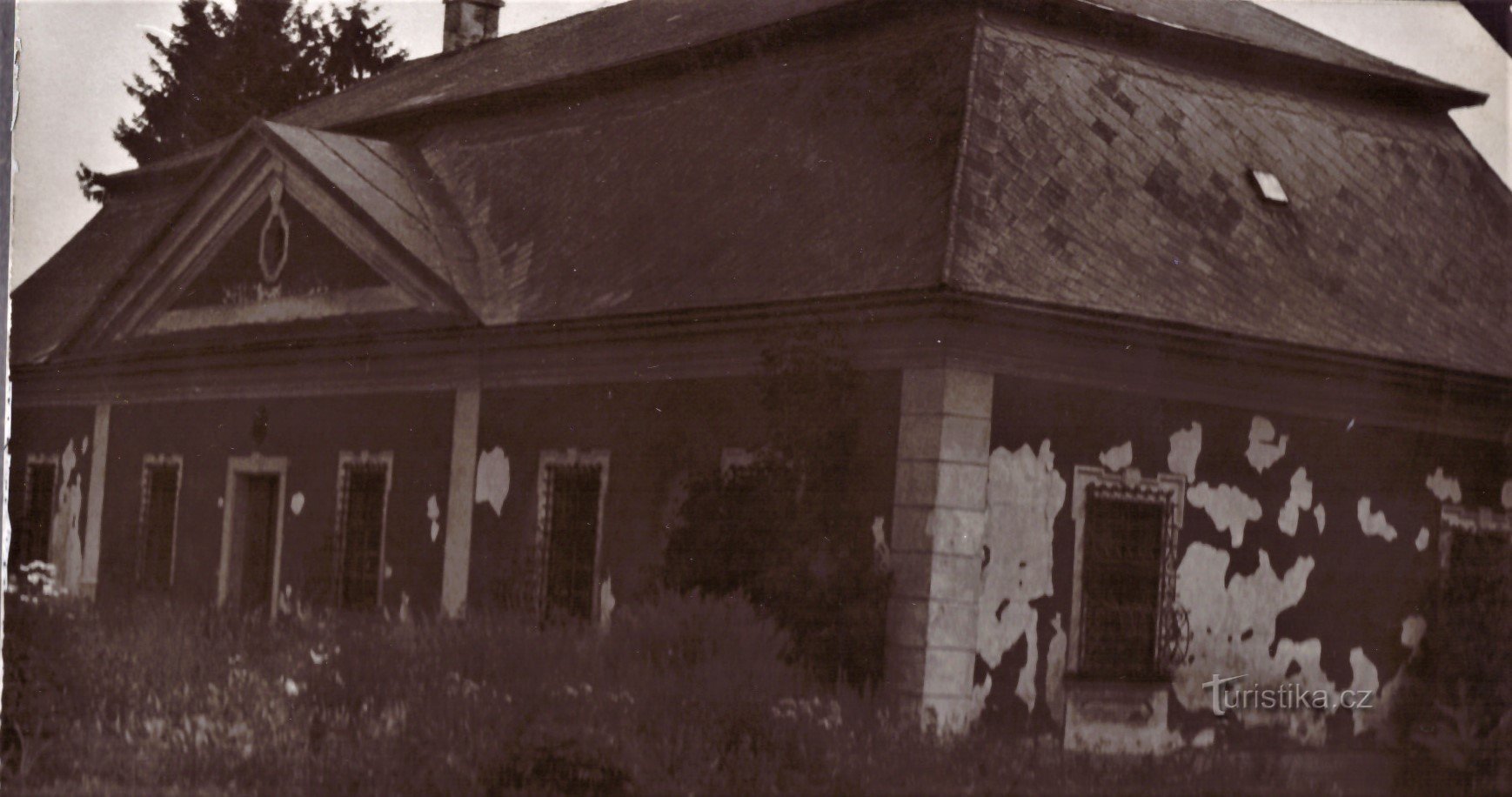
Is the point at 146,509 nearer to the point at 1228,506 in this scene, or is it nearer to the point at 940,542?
the point at 940,542

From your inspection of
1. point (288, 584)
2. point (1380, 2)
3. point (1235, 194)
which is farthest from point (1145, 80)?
point (288, 584)

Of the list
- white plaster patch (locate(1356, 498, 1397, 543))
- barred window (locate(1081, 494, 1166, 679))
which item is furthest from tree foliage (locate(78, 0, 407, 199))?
white plaster patch (locate(1356, 498, 1397, 543))

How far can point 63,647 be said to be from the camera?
44.7 feet

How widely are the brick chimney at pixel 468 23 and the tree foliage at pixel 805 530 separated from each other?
562 inches

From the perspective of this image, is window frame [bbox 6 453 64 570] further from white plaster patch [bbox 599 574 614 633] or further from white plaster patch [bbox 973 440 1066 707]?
white plaster patch [bbox 973 440 1066 707]

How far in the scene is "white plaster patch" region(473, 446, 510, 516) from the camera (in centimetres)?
1905

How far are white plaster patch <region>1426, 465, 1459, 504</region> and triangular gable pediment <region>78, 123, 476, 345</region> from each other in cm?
854

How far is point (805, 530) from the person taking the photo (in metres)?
15.5

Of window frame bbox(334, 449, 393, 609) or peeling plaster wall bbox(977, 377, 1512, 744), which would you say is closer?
peeling plaster wall bbox(977, 377, 1512, 744)

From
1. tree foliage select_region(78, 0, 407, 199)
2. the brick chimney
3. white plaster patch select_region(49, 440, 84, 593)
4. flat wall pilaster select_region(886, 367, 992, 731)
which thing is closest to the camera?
flat wall pilaster select_region(886, 367, 992, 731)

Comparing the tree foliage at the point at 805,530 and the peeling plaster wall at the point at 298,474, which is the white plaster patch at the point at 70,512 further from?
the tree foliage at the point at 805,530

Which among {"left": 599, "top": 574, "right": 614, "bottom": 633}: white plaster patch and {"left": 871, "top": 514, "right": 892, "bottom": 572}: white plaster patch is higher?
{"left": 871, "top": 514, "right": 892, "bottom": 572}: white plaster patch

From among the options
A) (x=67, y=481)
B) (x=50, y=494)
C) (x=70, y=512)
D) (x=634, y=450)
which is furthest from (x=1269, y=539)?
(x=50, y=494)

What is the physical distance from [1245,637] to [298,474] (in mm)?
10017
